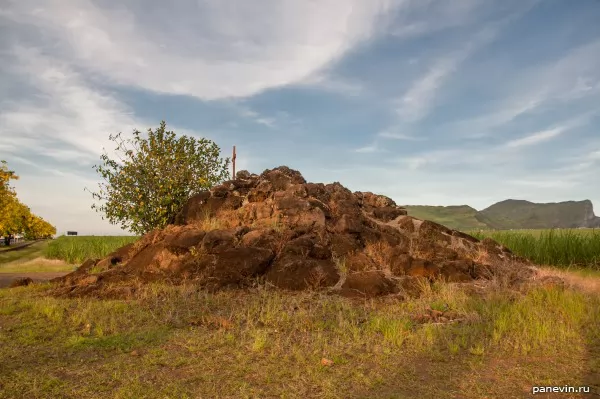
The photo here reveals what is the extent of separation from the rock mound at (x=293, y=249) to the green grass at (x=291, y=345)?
41.1 inches

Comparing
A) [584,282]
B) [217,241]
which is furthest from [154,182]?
[584,282]

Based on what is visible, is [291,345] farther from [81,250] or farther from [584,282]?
[81,250]

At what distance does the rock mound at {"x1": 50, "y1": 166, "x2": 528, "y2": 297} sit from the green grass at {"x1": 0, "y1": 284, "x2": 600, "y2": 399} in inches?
41.1

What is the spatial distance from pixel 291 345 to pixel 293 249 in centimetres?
607

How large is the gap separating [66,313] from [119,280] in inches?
124

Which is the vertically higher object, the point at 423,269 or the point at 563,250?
the point at 563,250

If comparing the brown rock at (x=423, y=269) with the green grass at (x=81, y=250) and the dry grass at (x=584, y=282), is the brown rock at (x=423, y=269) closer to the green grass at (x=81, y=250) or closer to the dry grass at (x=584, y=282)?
the dry grass at (x=584, y=282)

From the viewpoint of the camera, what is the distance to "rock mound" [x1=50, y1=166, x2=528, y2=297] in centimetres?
1388

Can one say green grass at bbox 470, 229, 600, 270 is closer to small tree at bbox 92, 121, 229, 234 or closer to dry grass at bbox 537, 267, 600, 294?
dry grass at bbox 537, 267, 600, 294

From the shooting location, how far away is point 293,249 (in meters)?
14.7

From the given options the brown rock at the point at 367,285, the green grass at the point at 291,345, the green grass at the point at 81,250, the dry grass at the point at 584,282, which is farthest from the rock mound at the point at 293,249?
the green grass at the point at 81,250

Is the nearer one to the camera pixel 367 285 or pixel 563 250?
pixel 367 285

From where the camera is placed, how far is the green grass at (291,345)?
6888mm

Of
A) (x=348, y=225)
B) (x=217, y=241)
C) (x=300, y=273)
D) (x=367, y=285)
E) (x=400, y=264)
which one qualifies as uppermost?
Result: (x=348, y=225)
